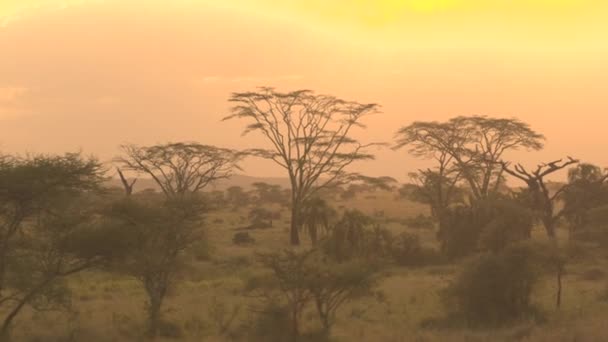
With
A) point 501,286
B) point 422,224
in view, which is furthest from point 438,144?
point 501,286

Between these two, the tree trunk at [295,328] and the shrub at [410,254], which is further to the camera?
the shrub at [410,254]

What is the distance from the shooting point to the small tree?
1692 centimetres

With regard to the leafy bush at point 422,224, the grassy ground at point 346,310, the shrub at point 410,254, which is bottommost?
the grassy ground at point 346,310

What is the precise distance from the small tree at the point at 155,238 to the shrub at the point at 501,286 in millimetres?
7847

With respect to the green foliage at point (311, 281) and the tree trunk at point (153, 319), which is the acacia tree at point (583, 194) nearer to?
the green foliage at point (311, 281)

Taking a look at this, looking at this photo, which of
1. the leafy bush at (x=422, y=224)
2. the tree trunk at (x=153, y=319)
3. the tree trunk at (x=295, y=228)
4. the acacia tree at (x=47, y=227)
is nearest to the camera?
the acacia tree at (x=47, y=227)

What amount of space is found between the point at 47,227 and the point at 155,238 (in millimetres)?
2845

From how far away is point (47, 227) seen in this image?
15.9 m

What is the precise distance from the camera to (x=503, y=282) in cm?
1792

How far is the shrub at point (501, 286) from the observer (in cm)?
1788

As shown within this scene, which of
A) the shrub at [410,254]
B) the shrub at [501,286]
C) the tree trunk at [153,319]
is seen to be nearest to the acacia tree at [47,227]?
the tree trunk at [153,319]

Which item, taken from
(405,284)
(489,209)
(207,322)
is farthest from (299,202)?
(207,322)

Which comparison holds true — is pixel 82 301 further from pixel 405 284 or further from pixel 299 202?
pixel 299 202

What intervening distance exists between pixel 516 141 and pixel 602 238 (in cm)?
1689
